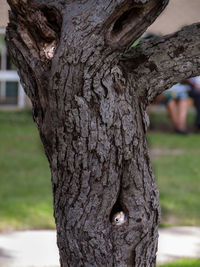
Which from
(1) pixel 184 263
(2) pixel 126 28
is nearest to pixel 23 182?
(1) pixel 184 263

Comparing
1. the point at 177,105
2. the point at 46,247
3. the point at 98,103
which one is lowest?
the point at 46,247

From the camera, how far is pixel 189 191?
7547mm

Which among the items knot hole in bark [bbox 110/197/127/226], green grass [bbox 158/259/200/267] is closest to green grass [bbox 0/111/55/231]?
green grass [bbox 158/259/200/267]

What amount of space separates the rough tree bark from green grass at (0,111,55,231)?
2.94 meters

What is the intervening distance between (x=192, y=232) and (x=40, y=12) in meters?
3.50

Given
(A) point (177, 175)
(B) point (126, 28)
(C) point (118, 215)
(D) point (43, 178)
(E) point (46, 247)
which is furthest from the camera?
(A) point (177, 175)

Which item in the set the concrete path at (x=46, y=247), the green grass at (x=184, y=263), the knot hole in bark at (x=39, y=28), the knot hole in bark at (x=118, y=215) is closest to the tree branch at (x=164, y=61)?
the knot hole in bark at (x=39, y=28)

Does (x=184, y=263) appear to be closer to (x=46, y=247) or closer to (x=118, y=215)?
(x=46, y=247)

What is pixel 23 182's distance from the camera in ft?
25.8

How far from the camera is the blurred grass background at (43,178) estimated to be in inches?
242

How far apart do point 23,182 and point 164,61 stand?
5.19 meters

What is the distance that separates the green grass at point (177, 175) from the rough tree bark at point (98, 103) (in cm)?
312

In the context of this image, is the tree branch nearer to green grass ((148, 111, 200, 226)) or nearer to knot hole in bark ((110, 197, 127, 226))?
knot hole in bark ((110, 197, 127, 226))

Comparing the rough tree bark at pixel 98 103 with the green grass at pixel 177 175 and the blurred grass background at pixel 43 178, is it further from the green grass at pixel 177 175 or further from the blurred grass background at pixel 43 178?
the green grass at pixel 177 175
